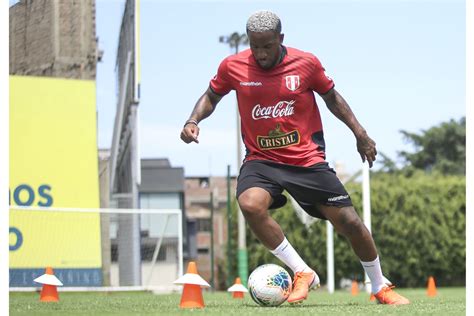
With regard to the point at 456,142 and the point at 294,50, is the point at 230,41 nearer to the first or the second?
the point at 456,142

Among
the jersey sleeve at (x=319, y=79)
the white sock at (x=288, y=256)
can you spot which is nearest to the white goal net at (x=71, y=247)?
the white sock at (x=288, y=256)

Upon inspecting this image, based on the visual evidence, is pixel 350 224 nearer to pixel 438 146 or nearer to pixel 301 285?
pixel 301 285

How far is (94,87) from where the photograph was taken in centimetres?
1323

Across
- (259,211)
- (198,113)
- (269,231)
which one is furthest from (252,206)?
(198,113)

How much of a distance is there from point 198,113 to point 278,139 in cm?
58

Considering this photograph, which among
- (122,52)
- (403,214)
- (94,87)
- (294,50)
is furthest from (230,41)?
(294,50)

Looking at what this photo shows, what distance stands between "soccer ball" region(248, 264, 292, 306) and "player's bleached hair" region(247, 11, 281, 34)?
1.57m

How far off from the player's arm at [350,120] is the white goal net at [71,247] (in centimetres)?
675

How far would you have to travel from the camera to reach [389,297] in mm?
6121

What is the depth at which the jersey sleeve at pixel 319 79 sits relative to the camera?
5914 millimetres

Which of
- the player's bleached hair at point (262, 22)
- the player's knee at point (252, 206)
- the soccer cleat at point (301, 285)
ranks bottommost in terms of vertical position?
the soccer cleat at point (301, 285)

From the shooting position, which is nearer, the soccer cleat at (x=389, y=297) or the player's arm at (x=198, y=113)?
the player's arm at (x=198, y=113)

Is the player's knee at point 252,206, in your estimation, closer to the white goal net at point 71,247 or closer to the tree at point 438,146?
the white goal net at point 71,247

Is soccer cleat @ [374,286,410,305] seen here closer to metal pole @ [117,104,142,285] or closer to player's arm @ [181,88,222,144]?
player's arm @ [181,88,222,144]
